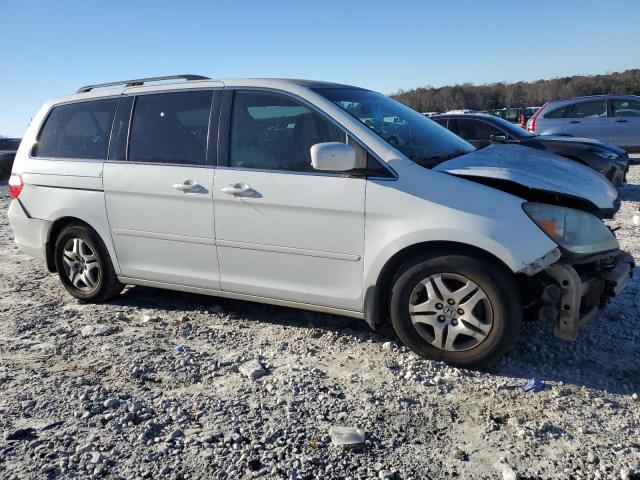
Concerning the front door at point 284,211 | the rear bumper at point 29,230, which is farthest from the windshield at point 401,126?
the rear bumper at point 29,230

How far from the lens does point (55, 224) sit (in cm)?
516

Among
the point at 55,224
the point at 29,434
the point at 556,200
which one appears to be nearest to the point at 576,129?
the point at 556,200

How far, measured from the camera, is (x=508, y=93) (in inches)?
1753

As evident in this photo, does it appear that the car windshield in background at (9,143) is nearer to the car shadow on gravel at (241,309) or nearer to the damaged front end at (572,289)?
the car shadow on gravel at (241,309)

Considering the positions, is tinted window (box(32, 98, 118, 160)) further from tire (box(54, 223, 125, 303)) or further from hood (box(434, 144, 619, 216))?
hood (box(434, 144, 619, 216))

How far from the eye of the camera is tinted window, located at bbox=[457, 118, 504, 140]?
33.7ft

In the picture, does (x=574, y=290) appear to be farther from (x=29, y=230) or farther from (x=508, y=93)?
(x=508, y=93)

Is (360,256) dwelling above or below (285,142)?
below

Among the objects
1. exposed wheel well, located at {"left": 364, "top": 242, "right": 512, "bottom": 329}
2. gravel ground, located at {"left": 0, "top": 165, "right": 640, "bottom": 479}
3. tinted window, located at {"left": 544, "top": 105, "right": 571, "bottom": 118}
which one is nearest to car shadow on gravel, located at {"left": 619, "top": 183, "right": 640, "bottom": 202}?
tinted window, located at {"left": 544, "top": 105, "right": 571, "bottom": 118}

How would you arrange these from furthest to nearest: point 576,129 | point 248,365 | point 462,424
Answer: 1. point 576,129
2. point 248,365
3. point 462,424

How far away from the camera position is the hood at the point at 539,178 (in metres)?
3.46

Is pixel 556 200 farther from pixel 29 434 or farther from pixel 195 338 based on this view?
pixel 29 434

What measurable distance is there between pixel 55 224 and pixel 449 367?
3.67 m

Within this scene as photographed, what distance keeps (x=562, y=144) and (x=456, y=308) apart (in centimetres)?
718
